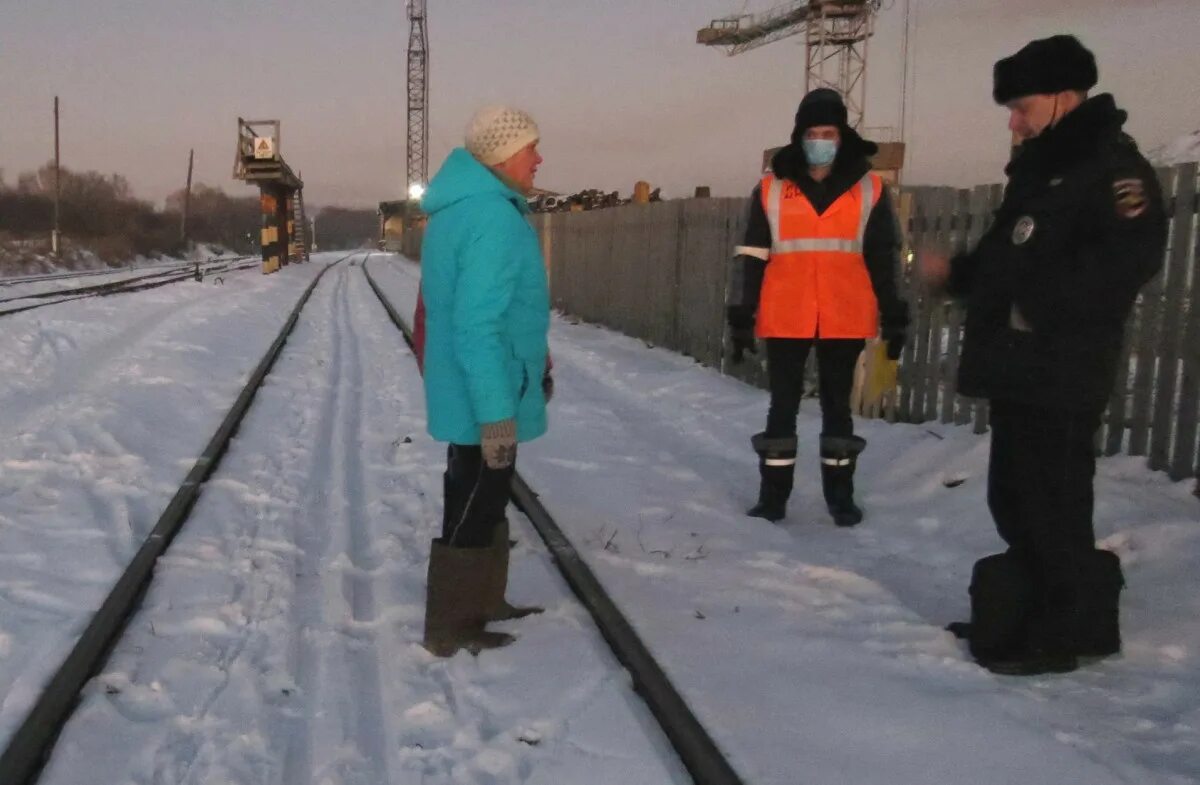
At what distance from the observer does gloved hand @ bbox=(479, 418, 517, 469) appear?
9.13 ft

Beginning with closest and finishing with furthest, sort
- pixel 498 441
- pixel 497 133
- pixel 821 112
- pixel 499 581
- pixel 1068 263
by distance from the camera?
pixel 1068 263 < pixel 498 441 < pixel 497 133 < pixel 499 581 < pixel 821 112

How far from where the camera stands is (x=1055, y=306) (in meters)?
2.70

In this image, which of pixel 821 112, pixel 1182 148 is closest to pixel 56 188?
pixel 1182 148

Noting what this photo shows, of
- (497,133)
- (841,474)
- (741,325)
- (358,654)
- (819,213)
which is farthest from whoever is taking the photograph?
(841,474)

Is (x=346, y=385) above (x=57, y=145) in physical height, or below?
below

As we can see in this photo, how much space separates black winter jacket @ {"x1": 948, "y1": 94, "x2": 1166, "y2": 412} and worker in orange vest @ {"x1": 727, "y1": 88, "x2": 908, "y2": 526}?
1.29 m

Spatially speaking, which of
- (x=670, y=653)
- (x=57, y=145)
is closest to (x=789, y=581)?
(x=670, y=653)

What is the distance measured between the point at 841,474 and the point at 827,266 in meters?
1.04

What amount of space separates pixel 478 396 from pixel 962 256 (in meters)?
1.73

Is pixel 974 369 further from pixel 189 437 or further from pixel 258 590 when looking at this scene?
pixel 189 437

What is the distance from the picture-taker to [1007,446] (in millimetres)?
2951

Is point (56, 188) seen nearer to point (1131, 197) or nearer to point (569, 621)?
point (569, 621)

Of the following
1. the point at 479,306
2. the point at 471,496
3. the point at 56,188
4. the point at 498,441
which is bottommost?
the point at 471,496

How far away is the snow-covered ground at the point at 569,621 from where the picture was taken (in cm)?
246
